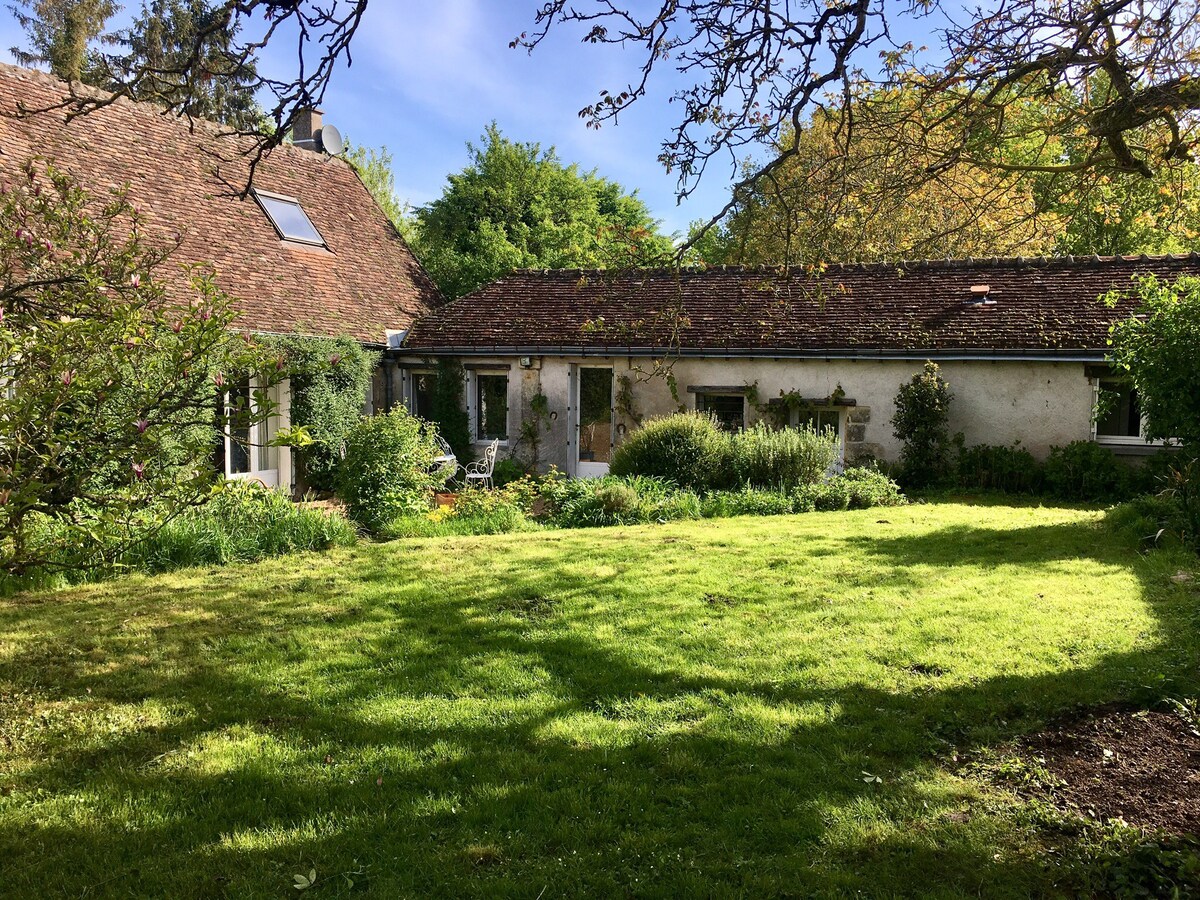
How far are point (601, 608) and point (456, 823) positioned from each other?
3528 millimetres

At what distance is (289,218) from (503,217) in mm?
11105

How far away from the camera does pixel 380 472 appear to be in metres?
11.3

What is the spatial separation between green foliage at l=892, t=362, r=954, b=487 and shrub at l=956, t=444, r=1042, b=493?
1.30 feet

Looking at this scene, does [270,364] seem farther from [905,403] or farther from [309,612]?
[905,403]

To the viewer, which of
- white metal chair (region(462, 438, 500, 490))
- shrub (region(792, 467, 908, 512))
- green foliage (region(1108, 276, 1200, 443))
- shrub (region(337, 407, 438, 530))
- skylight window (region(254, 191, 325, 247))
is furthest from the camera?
skylight window (region(254, 191, 325, 247))

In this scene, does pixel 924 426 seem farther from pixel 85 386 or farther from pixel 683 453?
pixel 85 386

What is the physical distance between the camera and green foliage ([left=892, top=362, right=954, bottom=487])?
587 inches

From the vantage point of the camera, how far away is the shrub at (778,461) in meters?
13.7

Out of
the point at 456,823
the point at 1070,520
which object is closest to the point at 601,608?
the point at 456,823

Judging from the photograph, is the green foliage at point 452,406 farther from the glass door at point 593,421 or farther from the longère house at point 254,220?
the glass door at point 593,421

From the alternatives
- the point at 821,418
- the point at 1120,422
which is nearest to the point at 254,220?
the point at 821,418

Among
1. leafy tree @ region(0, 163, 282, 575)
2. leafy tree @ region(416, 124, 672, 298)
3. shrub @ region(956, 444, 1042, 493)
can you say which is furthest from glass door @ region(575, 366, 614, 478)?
leafy tree @ region(0, 163, 282, 575)

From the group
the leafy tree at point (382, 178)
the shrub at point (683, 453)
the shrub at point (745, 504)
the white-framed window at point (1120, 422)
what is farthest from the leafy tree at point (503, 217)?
the white-framed window at point (1120, 422)

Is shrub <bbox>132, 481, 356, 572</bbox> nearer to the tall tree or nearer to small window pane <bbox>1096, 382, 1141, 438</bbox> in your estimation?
small window pane <bbox>1096, 382, 1141, 438</bbox>
